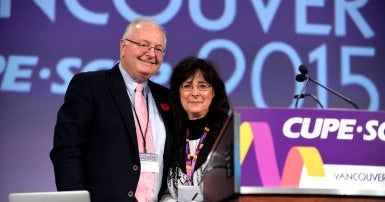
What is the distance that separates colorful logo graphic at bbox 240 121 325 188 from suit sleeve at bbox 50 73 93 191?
1057 mm

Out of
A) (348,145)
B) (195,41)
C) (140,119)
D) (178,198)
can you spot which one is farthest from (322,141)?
(195,41)

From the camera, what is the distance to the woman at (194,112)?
2.51 meters

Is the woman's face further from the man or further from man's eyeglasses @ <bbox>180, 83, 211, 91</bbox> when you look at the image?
the man

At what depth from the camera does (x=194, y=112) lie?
8.61 feet

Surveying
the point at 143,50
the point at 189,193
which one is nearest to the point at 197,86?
the point at 143,50

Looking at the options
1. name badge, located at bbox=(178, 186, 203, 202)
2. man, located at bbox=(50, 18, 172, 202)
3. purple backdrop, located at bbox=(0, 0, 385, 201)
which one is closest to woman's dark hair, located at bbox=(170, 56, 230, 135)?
man, located at bbox=(50, 18, 172, 202)

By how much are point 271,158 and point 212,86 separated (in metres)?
1.21

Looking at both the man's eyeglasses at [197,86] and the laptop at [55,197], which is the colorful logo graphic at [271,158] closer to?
the laptop at [55,197]

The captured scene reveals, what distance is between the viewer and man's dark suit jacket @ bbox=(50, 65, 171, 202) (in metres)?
2.36

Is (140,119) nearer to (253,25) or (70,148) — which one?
(70,148)

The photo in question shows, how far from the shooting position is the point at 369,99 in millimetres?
4211

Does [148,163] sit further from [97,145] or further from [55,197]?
[55,197]

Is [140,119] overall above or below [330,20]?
below

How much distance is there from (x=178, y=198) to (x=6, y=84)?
6.48ft
